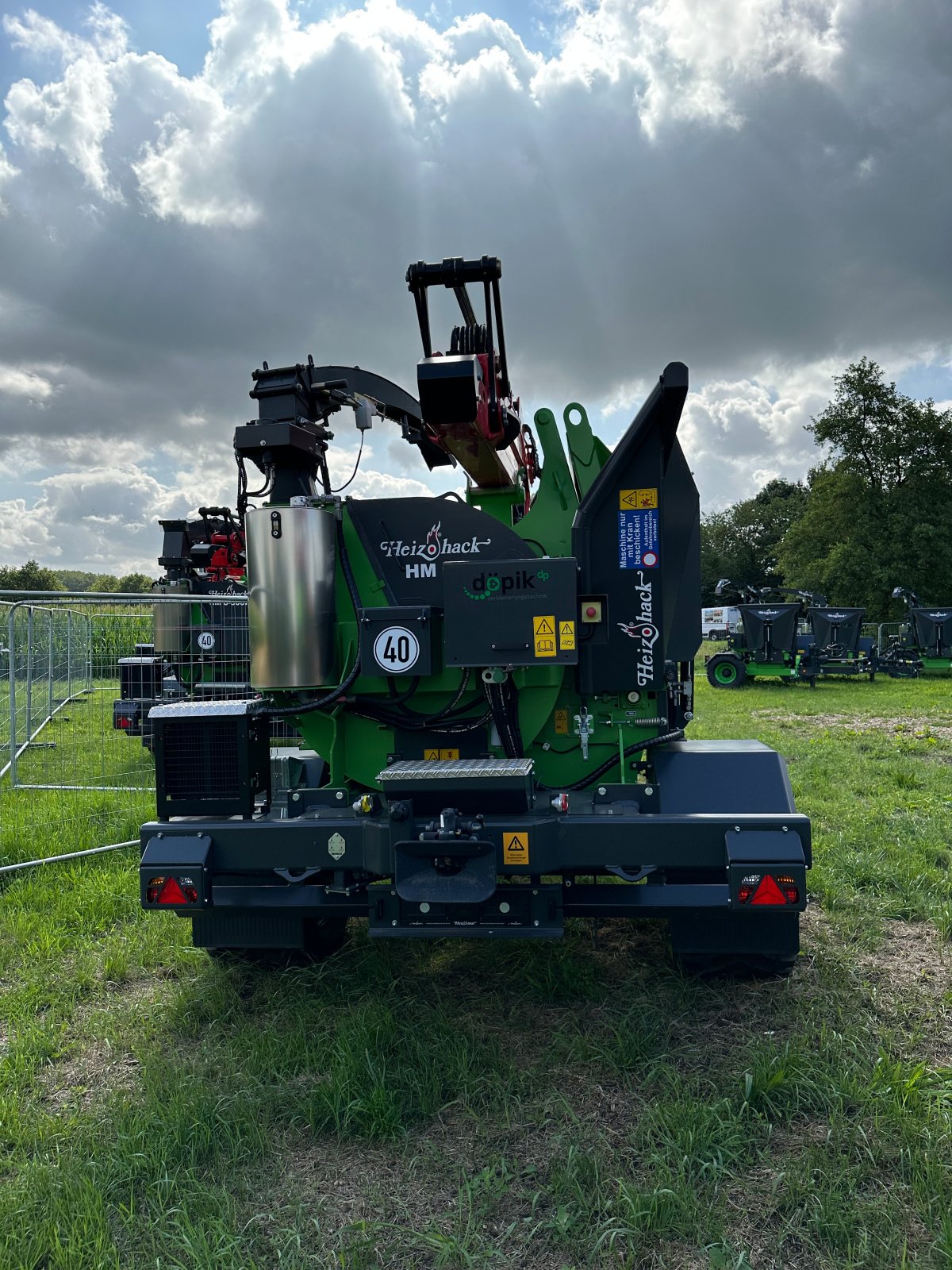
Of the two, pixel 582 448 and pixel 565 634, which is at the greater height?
pixel 582 448

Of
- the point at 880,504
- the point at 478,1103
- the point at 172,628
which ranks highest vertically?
the point at 880,504

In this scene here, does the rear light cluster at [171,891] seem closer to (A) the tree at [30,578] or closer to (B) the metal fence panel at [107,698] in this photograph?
(B) the metal fence panel at [107,698]

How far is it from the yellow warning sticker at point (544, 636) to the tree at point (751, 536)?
212 feet

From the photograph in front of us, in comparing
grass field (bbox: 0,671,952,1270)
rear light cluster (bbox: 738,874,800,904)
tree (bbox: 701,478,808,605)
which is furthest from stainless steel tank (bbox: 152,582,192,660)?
tree (bbox: 701,478,808,605)

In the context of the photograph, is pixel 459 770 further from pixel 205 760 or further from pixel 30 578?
pixel 30 578

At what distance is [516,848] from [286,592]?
1.41m

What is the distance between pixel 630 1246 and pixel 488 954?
204 cm

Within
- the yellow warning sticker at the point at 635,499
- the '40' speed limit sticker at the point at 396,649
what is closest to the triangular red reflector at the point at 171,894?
the '40' speed limit sticker at the point at 396,649

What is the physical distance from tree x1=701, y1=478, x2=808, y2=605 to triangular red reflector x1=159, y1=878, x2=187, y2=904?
65.3 meters

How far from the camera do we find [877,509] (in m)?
36.5

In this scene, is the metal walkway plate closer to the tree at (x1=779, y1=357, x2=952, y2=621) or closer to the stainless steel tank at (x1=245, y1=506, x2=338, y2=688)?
the stainless steel tank at (x1=245, y1=506, x2=338, y2=688)

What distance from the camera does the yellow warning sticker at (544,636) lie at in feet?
11.6

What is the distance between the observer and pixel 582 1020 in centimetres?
357

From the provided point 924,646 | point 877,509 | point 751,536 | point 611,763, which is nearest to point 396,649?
point 611,763
